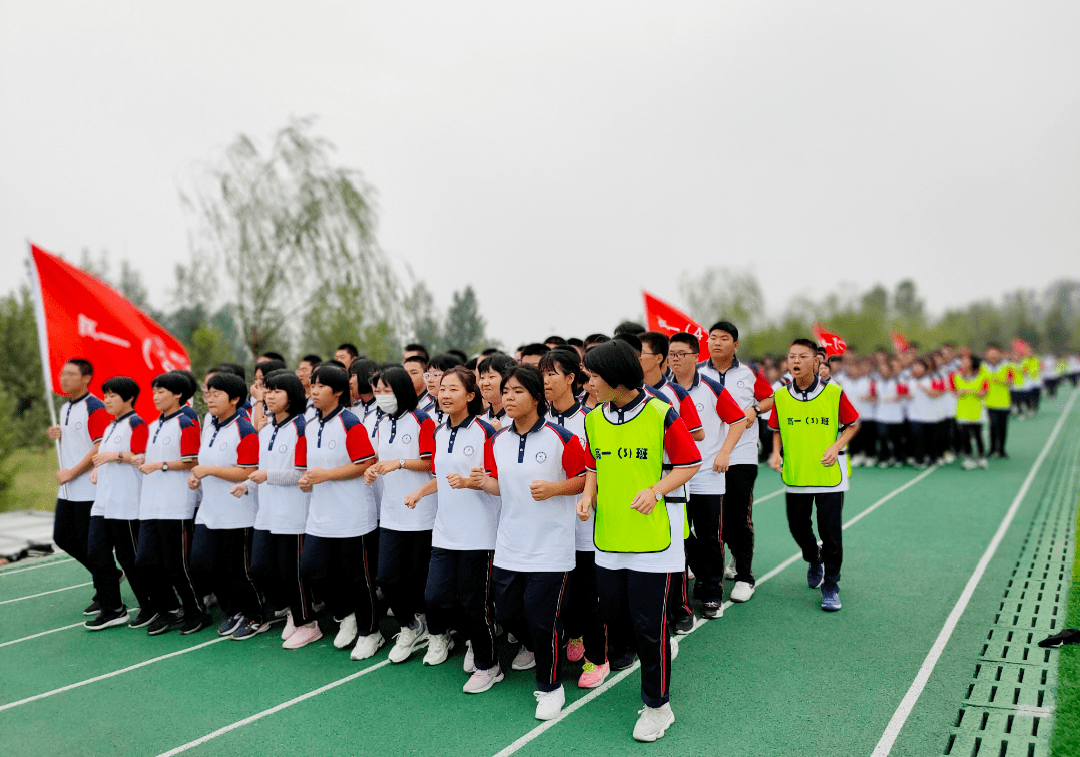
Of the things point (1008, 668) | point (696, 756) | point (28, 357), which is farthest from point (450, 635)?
point (28, 357)

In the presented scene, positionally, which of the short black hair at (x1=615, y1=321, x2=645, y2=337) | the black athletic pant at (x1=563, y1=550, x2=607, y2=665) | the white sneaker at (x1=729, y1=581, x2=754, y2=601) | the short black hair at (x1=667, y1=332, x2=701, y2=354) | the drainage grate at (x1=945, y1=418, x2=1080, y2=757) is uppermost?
the short black hair at (x1=615, y1=321, x2=645, y2=337)

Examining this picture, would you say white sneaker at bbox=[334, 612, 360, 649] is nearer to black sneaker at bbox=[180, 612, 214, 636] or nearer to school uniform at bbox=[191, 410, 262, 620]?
school uniform at bbox=[191, 410, 262, 620]

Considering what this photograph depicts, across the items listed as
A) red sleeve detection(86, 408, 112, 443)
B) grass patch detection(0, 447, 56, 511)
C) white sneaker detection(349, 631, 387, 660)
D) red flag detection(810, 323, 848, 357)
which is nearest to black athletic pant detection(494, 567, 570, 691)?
white sneaker detection(349, 631, 387, 660)

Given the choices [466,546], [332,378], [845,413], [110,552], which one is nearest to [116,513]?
[110,552]

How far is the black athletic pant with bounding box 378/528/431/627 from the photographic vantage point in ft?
16.8

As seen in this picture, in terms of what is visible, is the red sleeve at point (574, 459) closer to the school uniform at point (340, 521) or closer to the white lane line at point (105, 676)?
the school uniform at point (340, 521)

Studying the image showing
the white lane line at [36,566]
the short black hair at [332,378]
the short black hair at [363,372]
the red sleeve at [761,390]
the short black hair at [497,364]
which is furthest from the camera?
the white lane line at [36,566]

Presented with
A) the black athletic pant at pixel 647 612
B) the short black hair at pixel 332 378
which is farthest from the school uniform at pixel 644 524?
the short black hair at pixel 332 378

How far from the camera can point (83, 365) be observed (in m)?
6.56

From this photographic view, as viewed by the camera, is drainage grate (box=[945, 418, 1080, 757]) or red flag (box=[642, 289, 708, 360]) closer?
drainage grate (box=[945, 418, 1080, 757])

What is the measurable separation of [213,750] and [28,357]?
13483mm

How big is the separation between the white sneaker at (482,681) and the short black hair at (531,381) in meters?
1.67

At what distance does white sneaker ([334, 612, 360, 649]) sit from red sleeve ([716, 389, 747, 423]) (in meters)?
3.12

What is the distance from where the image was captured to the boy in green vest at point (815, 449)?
5.96 meters
